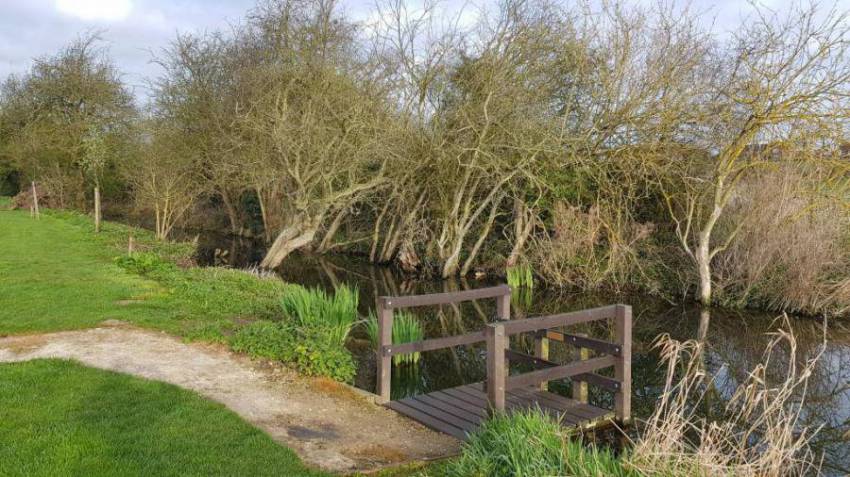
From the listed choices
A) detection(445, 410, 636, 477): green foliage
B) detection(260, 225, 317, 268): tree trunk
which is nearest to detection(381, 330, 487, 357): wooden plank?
detection(445, 410, 636, 477): green foliage

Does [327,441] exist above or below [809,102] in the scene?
below

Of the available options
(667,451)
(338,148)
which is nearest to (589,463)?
(667,451)

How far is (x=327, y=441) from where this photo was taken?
5.66 meters

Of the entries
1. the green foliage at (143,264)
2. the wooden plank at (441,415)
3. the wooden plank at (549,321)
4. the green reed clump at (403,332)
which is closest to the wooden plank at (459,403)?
the wooden plank at (441,415)

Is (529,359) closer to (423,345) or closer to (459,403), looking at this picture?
(459,403)

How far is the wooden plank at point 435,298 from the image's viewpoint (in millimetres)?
7152

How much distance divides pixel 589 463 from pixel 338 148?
15848mm

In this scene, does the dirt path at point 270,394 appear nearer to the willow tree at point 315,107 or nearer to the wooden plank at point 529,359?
the wooden plank at point 529,359

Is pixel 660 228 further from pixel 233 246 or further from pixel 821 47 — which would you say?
pixel 233 246

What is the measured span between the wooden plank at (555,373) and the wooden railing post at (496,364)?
0.15 metres

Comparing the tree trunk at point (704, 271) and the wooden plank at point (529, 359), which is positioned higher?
the tree trunk at point (704, 271)

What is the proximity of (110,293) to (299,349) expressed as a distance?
600 cm

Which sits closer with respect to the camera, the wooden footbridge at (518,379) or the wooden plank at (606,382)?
the wooden footbridge at (518,379)

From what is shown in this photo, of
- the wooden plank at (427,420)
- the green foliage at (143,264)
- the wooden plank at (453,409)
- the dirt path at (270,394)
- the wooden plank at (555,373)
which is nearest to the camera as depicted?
the dirt path at (270,394)
